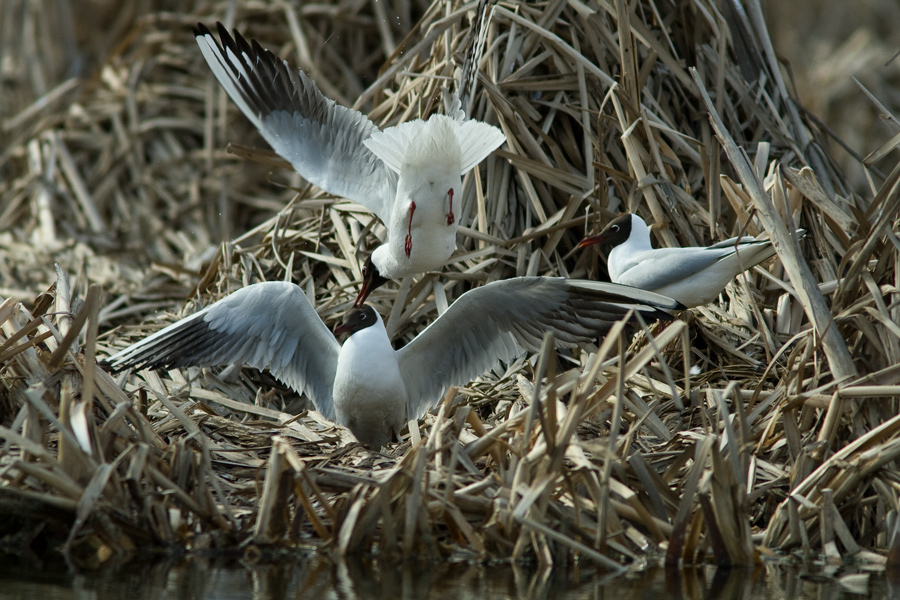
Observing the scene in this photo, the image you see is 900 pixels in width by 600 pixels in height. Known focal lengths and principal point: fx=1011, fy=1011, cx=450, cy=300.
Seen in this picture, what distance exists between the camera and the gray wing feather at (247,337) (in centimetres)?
402

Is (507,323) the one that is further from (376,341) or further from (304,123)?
(304,123)

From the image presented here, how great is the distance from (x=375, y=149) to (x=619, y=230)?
3.72ft

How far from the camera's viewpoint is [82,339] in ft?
16.4

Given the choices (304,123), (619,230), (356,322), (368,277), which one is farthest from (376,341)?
(304,123)

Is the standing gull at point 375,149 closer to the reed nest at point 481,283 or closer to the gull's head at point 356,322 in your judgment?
the reed nest at point 481,283

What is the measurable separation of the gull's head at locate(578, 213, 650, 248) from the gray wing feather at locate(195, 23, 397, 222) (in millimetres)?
1004

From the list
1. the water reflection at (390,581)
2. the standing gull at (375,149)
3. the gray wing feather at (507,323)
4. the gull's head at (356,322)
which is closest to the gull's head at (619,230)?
the standing gull at (375,149)

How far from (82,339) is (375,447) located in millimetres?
1800

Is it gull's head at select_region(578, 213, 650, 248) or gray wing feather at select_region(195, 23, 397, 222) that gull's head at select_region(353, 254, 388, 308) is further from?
gull's head at select_region(578, 213, 650, 248)

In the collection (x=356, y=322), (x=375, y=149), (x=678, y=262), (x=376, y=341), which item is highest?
(x=375, y=149)

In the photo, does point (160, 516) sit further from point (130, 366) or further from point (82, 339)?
point (82, 339)

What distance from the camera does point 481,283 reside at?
497 cm

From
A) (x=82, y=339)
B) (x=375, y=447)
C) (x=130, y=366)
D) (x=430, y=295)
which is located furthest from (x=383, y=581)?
(x=82, y=339)

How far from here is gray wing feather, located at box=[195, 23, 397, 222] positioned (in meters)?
4.94
